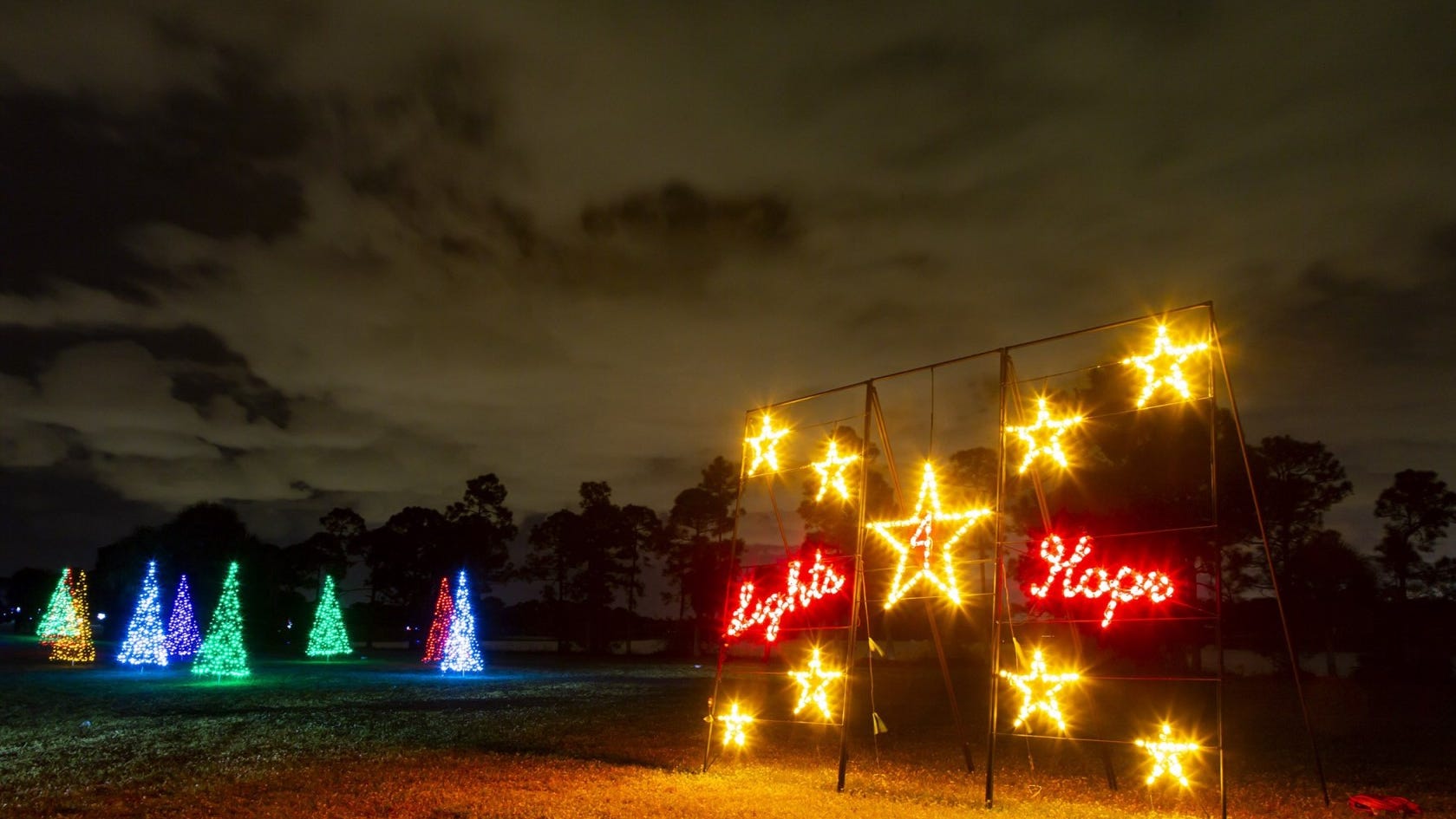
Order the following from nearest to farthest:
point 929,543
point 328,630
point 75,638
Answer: point 929,543 < point 75,638 < point 328,630

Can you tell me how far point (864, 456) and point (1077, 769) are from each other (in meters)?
4.58

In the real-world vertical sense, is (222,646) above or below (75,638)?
above

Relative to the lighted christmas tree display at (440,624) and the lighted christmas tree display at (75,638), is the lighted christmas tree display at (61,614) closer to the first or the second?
the lighted christmas tree display at (75,638)

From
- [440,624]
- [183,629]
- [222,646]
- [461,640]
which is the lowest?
[222,646]

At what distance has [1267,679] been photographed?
28.8 m

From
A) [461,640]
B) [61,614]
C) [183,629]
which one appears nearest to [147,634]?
[183,629]

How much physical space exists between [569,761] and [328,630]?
28636mm

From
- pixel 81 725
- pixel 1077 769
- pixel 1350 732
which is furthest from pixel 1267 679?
pixel 81 725

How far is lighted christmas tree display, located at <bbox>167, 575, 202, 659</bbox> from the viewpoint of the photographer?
2766 cm

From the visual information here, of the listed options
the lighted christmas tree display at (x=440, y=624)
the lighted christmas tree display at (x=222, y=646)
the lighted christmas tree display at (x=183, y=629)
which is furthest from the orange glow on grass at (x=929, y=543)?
the lighted christmas tree display at (x=183, y=629)

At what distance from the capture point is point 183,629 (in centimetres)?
2802

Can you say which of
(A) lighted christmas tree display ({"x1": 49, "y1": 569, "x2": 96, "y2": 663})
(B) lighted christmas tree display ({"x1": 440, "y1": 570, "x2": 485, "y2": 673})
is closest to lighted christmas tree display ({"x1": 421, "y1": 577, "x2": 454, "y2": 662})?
(B) lighted christmas tree display ({"x1": 440, "y1": 570, "x2": 485, "y2": 673})

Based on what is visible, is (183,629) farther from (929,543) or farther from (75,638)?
(929,543)

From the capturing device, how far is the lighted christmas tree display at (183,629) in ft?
90.7
